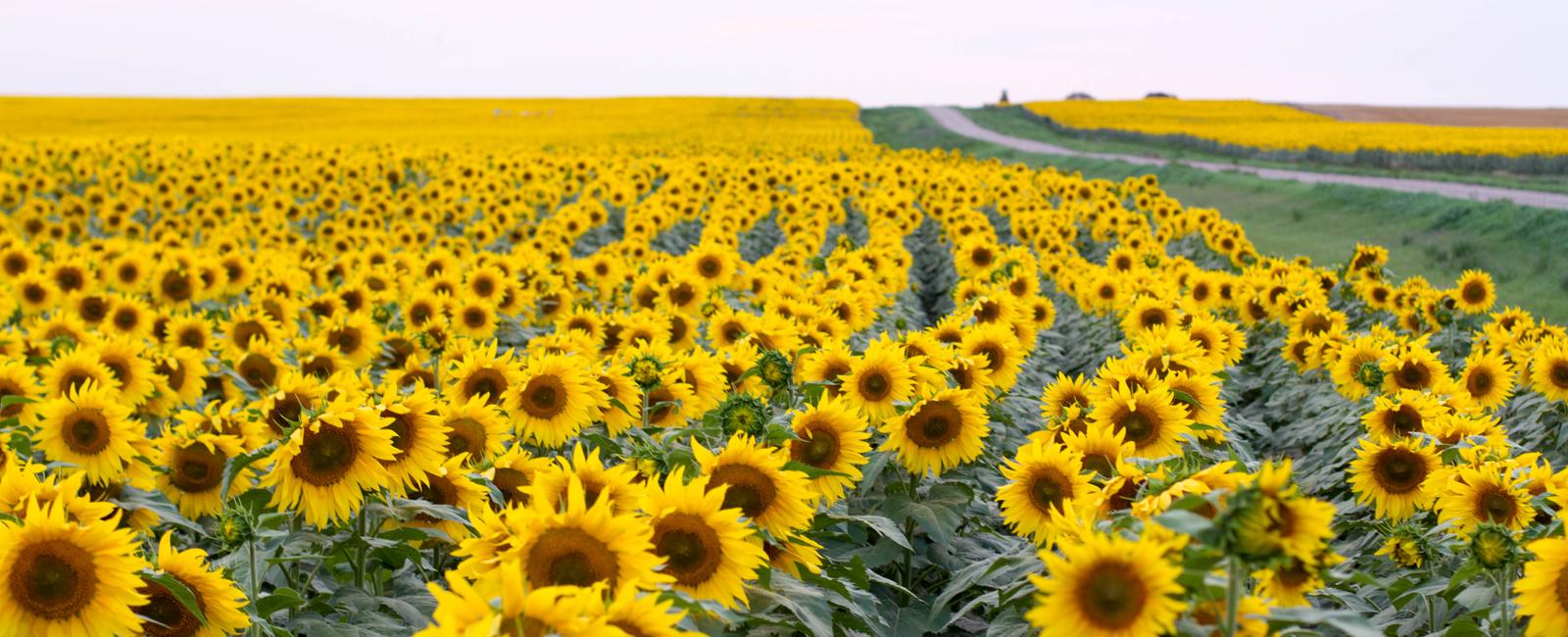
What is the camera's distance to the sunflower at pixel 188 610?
107 inches

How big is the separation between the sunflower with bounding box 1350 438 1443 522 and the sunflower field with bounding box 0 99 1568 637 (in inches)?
0.5

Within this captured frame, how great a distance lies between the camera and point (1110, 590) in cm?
202

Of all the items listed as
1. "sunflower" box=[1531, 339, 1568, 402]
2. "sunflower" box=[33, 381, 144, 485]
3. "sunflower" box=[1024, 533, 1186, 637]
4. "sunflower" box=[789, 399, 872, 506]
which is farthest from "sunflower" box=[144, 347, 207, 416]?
"sunflower" box=[1531, 339, 1568, 402]

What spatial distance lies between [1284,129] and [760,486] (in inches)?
2468

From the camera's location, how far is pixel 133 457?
4.40 meters

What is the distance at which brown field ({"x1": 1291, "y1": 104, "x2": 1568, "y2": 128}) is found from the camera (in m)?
60.0

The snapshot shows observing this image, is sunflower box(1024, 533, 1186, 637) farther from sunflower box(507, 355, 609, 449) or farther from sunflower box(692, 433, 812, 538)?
sunflower box(507, 355, 609, 449)

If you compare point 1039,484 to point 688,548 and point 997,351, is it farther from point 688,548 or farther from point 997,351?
point 997,351

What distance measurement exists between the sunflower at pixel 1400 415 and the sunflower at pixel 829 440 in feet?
8.05

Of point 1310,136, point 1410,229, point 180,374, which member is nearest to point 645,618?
point 180,374

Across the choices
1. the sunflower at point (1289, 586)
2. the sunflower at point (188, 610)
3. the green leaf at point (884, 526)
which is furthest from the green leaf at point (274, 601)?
the sunflower at point (1289, 586)

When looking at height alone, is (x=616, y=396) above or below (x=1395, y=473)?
above

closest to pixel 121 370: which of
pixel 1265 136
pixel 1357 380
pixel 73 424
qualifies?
pixel 73 424

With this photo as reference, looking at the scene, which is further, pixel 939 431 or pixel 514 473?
pixel 939 431
